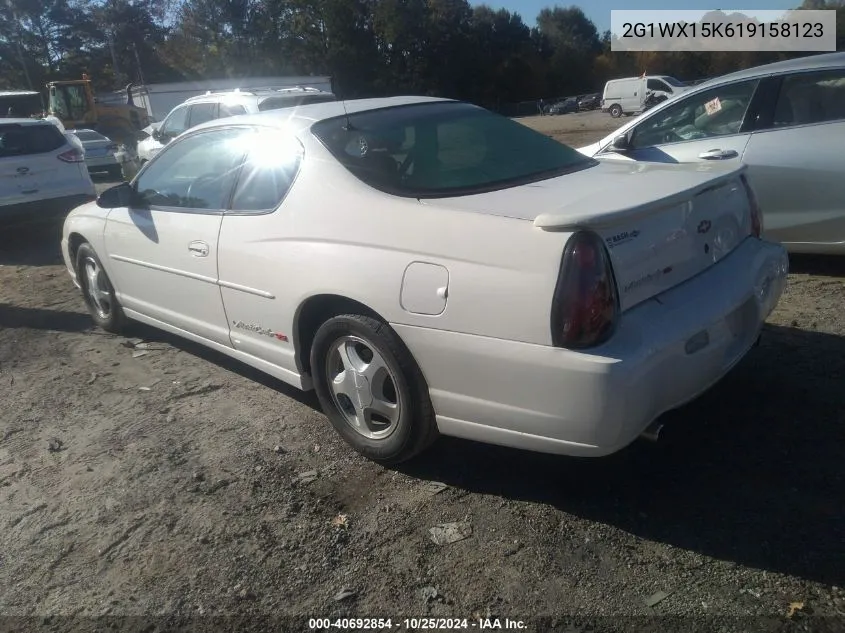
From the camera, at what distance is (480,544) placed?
8.84 feet

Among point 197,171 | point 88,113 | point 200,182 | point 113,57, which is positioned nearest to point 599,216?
point 200,182

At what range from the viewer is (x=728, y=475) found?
2.93m

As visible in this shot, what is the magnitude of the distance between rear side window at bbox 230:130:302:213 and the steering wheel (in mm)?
287

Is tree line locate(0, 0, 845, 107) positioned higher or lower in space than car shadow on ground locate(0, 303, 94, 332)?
higher

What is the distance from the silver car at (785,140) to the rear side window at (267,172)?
266cm

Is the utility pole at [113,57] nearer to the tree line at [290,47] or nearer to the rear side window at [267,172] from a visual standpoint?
the tree line at [290,47]

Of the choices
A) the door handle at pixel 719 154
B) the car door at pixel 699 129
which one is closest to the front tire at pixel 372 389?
the car door at pixel 699 129

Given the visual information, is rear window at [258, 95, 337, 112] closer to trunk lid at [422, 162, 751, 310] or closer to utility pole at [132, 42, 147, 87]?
trunk lid at [422, 162, 751, 310]

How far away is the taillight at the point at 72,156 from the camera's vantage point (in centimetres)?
925

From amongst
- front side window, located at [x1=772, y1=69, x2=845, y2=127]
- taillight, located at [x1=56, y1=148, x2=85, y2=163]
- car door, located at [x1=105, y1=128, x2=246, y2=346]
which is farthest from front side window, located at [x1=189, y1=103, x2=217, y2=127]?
front side window, located at [x1=772, y1=69, x2=845, y2=127]

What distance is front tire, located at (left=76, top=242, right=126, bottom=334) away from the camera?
16.6 feet

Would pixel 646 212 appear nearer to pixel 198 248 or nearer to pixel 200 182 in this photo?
pixel 198 248

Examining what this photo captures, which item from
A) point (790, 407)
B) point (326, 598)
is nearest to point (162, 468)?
point (326, 598)

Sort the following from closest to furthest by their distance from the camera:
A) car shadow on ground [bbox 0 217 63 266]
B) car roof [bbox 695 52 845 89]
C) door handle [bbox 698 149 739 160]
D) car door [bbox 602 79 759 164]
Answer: car roof [bbox 695 52 845 89], door handle [bbox 698 149 739 160], car door [bbox 602 79 759 164], car shadow on ground [bbox 0 217 63 266]
